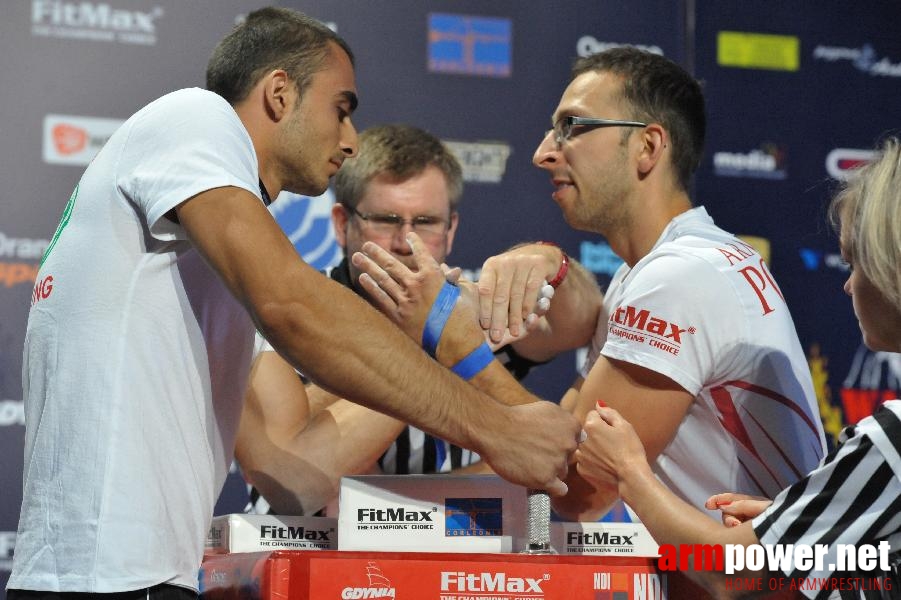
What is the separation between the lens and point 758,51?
14.4 feet

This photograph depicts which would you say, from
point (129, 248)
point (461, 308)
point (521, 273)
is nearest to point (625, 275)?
point (521, 273)

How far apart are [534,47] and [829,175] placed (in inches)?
50.1

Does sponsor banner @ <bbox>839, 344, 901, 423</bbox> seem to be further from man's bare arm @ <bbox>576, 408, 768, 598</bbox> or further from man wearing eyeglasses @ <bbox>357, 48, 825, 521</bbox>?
man's bare arm @ <bbox>576, 408, 768, 598</bbox>

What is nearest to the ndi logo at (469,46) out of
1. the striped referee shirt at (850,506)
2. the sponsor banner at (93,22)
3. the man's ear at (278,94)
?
the sponsor banner at (93,22)

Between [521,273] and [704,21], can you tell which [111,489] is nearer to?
[521,273]

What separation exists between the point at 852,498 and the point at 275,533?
2.95ft

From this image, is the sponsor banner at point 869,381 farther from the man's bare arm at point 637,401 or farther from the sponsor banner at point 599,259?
the man's bare arm at point 637,401

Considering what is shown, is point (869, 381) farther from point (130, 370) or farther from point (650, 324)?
point (130, 370)

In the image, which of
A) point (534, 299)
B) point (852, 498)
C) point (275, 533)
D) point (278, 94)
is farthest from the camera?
point (534, 299)

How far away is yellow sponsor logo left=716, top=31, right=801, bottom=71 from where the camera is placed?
4.37 m

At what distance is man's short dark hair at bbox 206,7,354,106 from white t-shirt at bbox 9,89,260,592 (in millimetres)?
356

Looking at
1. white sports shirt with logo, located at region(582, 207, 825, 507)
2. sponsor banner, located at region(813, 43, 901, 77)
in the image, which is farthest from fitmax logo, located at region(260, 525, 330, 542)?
sponsor banner, located at region(813, 43, 901, 77)

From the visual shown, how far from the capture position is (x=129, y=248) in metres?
1.61

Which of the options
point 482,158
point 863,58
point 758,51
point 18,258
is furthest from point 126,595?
point 863,58
